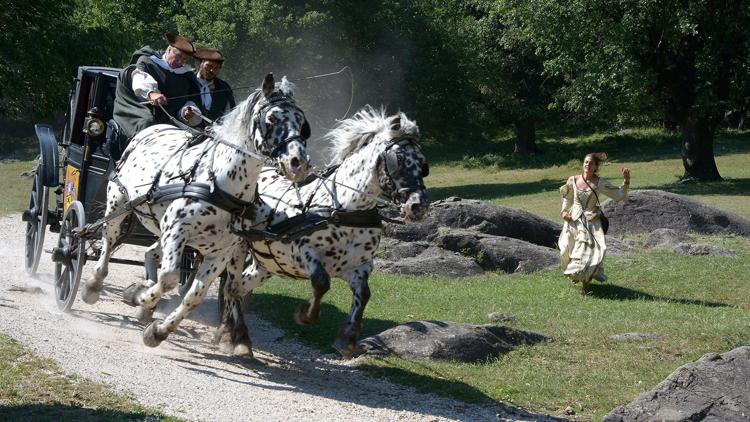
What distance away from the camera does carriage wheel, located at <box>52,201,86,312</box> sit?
1084cm

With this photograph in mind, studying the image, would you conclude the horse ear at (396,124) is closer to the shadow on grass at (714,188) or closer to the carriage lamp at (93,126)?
the carriage lamp at (93,126)

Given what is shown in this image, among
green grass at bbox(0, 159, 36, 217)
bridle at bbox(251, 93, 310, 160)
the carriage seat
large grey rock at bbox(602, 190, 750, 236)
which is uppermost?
bridle at bbox(251, 93, 310, 160)

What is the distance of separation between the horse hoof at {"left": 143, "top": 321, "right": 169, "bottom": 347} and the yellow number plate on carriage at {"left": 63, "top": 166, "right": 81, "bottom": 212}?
9.46 feet

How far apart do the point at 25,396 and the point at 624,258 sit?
11.3 metres

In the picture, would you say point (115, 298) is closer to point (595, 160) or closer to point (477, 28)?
point (595, 160)

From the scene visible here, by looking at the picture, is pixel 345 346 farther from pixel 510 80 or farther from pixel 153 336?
pixel 510 80

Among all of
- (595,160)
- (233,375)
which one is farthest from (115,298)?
(595,160)

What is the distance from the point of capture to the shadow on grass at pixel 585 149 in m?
39.1

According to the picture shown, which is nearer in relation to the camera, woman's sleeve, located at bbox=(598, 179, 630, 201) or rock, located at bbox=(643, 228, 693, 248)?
woman's sleeve, located at bbox=(598, 179, 630, 201)

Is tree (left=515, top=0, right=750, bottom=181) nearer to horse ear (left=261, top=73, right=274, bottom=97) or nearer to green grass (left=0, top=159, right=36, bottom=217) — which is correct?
green grass (left=0, top=159, right=36, bottom=217)

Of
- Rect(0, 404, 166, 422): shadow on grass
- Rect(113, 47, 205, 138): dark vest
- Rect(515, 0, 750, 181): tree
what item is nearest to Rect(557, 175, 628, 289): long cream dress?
Rect(113, 47, 205, 138): dark vest

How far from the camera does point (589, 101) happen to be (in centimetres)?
3080

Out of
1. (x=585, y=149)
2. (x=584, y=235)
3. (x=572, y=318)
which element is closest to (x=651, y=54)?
(x=585, y=149)

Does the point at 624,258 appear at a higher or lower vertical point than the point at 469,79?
lower
